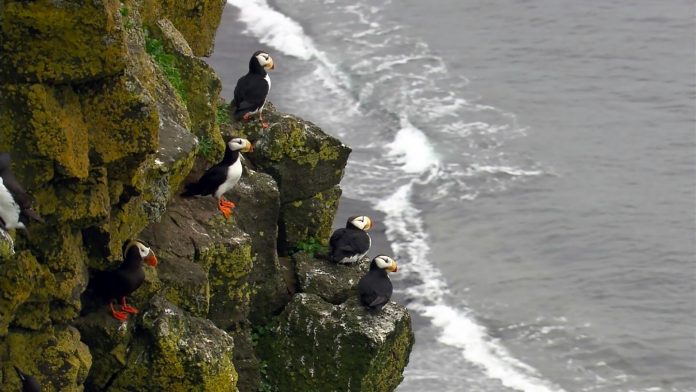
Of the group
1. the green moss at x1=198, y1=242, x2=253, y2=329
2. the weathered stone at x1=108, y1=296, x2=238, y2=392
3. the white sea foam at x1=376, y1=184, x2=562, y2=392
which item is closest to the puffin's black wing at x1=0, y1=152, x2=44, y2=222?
the weathered stone at x1=108, y1=296, x2=238, y2=392

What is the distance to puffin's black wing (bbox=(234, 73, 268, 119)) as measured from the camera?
18.5m

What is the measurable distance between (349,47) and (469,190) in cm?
1213

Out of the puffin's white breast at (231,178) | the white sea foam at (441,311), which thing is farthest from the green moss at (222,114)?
the white sea foam at (441,311)

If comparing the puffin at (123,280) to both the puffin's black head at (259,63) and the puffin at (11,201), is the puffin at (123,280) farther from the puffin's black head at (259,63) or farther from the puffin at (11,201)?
the puffin's black head at (259,63)

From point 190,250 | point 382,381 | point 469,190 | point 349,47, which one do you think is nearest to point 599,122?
point 469,190

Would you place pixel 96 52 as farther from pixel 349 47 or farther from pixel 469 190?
pixel 349 47

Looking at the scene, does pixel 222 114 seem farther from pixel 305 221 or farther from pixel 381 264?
pixel 381 264

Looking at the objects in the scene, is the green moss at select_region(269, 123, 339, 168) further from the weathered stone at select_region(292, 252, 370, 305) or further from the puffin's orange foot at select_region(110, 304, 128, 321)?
the puffin's orange foot at select_region(110, 304, 128, 321)

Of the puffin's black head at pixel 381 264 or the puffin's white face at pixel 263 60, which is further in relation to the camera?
the puffin's white face at pixel 263 60

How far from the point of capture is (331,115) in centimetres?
3625

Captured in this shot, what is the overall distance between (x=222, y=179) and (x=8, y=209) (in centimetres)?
561

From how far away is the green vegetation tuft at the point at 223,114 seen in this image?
1860 centimetres

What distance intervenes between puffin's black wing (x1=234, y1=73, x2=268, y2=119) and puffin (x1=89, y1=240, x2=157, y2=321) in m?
5.55

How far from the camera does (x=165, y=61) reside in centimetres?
1655
